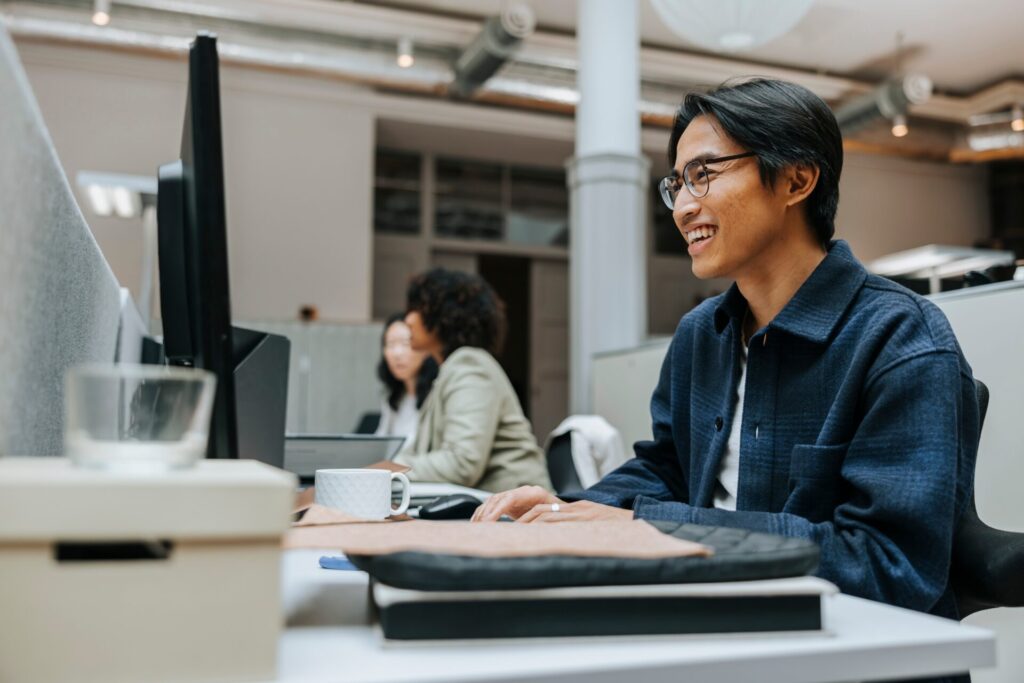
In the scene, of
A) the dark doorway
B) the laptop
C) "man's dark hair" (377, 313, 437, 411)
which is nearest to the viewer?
the laptop

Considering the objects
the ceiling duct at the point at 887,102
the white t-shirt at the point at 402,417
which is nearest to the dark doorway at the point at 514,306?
the ceiling duct at the point at 887,102

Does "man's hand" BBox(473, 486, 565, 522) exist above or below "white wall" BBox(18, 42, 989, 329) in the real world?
below

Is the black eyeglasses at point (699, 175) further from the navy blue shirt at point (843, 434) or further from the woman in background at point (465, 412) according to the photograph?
the woman in background at point (465, 412)

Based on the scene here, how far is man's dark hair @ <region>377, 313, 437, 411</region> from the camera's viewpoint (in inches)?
132

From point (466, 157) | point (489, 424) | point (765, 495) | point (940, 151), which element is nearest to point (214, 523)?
point (765, 495)

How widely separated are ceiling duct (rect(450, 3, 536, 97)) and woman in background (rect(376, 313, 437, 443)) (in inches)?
99.7

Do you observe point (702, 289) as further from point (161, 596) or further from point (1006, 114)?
point (161, 596)

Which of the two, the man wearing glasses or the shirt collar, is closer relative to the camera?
the man wearing glasses

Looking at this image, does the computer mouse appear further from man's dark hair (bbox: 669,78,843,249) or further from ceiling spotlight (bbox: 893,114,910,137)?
ceiling spotlight (bbox: 893,114,910,137)

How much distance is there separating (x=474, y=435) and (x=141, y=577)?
75.4 inches

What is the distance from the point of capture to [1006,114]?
6.91 meters

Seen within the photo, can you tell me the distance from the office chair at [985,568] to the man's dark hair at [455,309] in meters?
1.94

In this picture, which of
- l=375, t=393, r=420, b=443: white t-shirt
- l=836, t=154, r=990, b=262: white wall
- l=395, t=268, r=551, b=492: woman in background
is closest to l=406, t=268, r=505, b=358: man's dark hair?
l=395, t=268, r=551, b=492: woman in background

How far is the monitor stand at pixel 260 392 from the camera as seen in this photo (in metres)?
1.45
